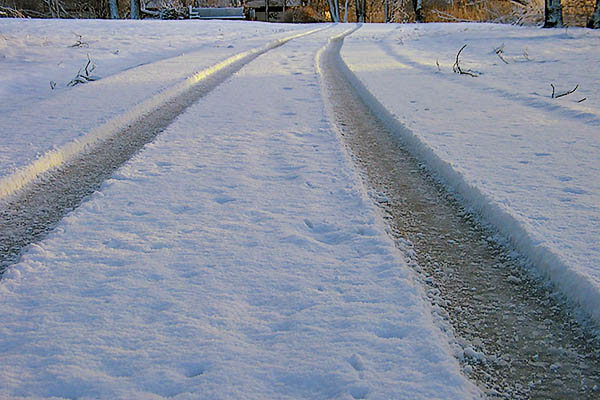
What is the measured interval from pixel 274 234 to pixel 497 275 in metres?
1.05

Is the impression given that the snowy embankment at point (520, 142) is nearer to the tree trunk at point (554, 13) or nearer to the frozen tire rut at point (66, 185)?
the frozen tire rut at point (66, 185)

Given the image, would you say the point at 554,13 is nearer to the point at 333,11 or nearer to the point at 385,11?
the point at 333,11

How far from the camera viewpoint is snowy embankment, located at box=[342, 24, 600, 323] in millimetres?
2219

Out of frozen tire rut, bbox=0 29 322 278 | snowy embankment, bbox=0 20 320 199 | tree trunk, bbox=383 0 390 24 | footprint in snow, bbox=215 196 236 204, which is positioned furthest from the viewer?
tree trunk, bbox=383 0 390 24

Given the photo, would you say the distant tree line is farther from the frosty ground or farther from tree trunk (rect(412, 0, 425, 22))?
the frosty ground

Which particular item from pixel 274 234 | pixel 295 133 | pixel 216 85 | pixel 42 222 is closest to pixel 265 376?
pixel 274 234

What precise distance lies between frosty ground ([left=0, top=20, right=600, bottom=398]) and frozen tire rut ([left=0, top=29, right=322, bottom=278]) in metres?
0.13

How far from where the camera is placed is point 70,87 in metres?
7.24

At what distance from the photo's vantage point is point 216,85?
6.92m

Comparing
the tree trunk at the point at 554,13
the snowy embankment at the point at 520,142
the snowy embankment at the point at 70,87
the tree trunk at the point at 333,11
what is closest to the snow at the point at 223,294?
the snowy embankment at the point at 70,87

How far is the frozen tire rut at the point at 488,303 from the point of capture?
1547mm

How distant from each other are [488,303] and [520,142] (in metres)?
2.31

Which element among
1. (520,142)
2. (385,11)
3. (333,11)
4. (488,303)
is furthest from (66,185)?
(385,11)

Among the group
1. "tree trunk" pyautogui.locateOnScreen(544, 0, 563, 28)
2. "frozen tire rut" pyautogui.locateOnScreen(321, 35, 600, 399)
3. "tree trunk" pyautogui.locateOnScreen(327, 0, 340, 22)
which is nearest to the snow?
"frozen tire rut" pyautogui.locateOnScreen(321, 35, 600, 399)
